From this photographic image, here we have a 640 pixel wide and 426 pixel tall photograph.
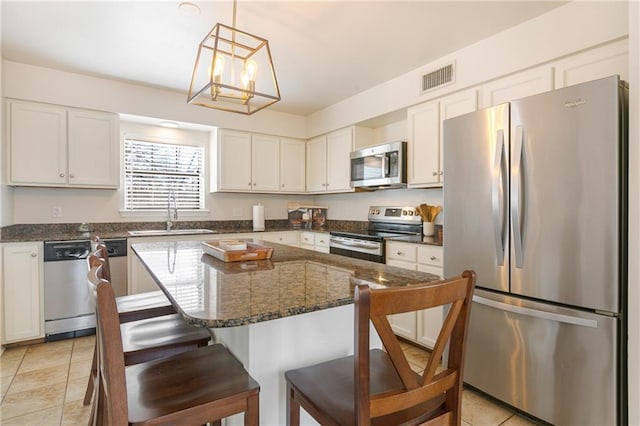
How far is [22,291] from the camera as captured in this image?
9.31 ft

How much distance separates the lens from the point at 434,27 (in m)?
2.43

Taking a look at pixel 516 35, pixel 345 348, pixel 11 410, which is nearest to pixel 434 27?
pixel 516 35

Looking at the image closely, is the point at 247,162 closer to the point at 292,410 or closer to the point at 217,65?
the point at 217,65

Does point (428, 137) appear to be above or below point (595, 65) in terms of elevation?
below

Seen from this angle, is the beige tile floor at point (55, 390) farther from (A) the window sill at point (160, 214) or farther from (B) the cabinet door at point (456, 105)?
(B) the cabinet door at point (456, 105)

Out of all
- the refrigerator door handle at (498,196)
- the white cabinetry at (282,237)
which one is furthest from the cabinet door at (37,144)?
the refrigerator door handle at (498,196)

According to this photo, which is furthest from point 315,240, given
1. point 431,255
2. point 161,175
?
point 161,175

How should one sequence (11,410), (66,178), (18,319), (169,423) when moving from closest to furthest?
(169,423) → (11,410) → (18,319) → (66,178)

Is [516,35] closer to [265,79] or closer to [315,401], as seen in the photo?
[265,79]

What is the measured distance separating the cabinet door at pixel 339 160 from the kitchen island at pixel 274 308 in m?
2.56

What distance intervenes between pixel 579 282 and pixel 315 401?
152 cm

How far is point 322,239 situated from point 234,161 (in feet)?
4.92

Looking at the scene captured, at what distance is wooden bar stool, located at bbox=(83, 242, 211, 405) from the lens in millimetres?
1374

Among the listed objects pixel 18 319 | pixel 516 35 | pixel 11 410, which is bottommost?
pixel 11 410
